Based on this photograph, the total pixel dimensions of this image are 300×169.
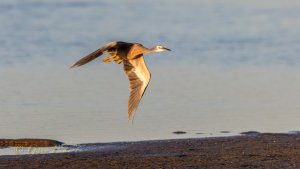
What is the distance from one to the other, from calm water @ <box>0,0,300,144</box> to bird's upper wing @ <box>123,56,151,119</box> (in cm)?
185

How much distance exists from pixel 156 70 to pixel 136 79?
6.75 m

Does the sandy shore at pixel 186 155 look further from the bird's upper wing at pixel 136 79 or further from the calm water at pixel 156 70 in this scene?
the bird's upper wing at pixel 136 79

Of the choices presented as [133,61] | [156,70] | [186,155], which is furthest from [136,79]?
[156,70]

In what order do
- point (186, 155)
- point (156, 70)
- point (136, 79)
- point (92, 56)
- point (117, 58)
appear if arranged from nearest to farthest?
point (92, 56) < point (136, 79) < point (117, 58) < point (186, 155) < point (156, 70)

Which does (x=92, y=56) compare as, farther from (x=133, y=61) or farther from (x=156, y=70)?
(x=156, y=70)

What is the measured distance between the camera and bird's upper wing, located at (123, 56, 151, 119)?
42.0ft

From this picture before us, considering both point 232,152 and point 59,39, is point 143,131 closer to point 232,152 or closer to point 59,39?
point 232,152

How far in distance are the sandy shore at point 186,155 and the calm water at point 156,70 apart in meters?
0.62

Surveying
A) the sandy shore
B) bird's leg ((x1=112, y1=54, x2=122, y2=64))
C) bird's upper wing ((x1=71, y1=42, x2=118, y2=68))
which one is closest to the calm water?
the sandy shore

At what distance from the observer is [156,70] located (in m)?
19.9

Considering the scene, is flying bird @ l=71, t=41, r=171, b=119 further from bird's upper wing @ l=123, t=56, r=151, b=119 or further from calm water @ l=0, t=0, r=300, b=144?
calm water @ l=0, t=0, r=300, b=144

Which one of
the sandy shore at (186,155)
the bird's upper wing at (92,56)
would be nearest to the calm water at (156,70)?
the sandy shore at (186,155)

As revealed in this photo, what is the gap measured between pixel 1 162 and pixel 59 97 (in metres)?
3.92

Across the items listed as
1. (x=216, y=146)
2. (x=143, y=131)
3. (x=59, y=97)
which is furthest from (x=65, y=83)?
(x=216, y=146)
